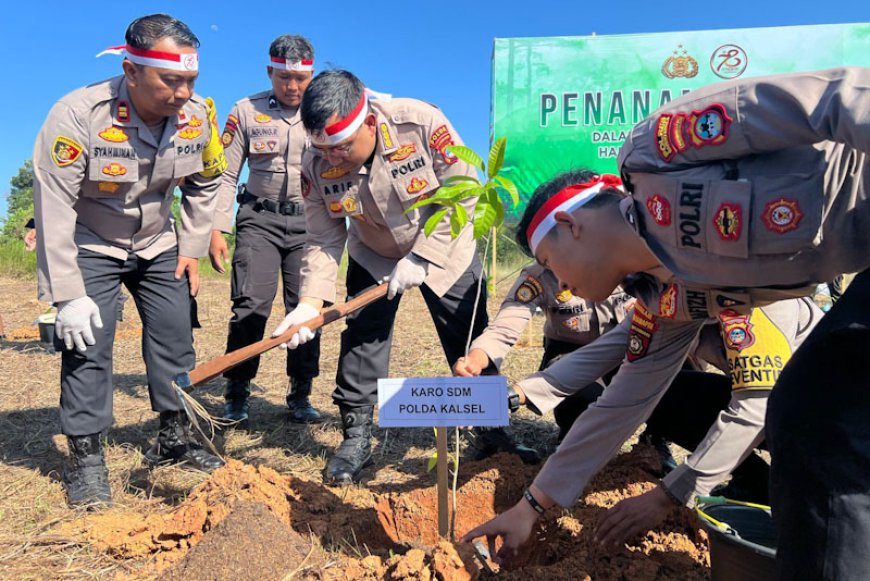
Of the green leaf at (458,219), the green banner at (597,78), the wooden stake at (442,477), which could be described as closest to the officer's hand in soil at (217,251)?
the green leaf at (458,219)

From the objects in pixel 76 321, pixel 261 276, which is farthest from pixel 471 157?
pixel 261 276

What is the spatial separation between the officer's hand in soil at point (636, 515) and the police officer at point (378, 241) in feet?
3.57

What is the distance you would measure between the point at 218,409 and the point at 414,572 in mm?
2829

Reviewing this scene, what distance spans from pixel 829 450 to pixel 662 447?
2.06 m

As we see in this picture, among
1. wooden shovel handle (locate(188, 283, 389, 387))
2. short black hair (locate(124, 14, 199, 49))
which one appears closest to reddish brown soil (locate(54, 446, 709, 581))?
wooden shovel handle (locate(188, 283, 389, 387))

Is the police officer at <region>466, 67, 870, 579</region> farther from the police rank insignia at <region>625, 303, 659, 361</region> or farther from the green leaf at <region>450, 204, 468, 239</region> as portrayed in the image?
the green leaf at <region>450, 204, 468, 239</region>

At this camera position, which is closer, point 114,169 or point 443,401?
point 443,401

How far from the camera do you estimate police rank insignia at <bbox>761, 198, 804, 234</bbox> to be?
109 cm

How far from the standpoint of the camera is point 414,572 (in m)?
1.59

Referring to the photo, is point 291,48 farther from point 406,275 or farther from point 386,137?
point 406,275

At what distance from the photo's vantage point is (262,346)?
237 cm

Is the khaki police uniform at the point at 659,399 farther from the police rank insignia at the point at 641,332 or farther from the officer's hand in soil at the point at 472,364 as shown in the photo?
the officer's hand in soil at the point at 472,364

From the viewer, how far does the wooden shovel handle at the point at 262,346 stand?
2.31 metres

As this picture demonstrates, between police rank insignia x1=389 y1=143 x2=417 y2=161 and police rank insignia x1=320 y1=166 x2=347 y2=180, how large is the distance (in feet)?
0.75
